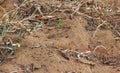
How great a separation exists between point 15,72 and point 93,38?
67 centimetres

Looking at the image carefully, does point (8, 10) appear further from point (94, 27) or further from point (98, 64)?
point (98, 64)

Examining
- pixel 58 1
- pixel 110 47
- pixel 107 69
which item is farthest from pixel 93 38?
pixel 58 1

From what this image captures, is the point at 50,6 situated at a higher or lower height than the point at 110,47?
higher

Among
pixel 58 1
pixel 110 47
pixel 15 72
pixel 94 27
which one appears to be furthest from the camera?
pixel 58 1

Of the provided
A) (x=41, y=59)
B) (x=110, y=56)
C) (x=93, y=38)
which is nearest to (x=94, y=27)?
(x=93, y=38)

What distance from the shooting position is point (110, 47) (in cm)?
245

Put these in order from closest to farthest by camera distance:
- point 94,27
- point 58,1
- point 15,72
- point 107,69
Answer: point 15,72 < point 107,69 < point 94,27 < point 58,1

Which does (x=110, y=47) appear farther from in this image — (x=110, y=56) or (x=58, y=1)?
(x=58, y=1)

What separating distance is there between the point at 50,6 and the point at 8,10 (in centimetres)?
33

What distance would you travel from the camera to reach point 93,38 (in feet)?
8.19

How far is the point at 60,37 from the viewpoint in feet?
7.98

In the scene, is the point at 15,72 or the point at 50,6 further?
the point at 50,6

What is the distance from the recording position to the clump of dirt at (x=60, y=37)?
86.7 inches

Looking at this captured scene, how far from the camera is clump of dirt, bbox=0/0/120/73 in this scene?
2.20 meters
